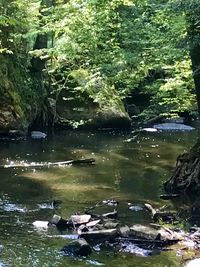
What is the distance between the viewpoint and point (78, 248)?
9203 millimetres

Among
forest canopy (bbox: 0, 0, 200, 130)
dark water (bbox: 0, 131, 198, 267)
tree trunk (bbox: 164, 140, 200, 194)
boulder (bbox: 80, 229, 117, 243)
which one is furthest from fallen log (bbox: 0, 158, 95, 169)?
boulder (bbox: 80, 229, 117, 243)

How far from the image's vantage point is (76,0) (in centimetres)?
1909

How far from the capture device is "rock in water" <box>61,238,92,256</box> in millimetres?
9141

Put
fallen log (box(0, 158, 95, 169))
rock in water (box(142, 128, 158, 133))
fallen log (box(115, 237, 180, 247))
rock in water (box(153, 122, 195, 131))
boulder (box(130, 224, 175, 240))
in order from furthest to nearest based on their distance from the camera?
rock in water (box(153, 122, 195, 131))
rock in water (box(142, 128, 158, 133))
fallen log (box(0, 158, 95, 169))
boulder (box(130, 224, 175, 240))
fallen log (box(115, 237, 180, 247))

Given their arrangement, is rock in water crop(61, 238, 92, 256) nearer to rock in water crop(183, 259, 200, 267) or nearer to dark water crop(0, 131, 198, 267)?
dark water crop(0, 131, 198, 267)

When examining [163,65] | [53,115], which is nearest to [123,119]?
→ [53,115]

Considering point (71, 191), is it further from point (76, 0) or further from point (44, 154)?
point (76, 0)

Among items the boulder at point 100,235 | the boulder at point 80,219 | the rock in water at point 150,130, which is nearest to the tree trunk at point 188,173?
the boulder at point 80,219

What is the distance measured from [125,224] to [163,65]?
24.3ft

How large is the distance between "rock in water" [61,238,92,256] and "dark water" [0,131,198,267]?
13 centimetres

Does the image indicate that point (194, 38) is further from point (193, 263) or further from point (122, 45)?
point (122, 45)

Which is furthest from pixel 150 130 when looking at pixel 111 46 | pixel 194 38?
pixel 194 38

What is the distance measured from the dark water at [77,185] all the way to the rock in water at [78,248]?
0.13 metres

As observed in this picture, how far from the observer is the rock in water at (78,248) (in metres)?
9.14
